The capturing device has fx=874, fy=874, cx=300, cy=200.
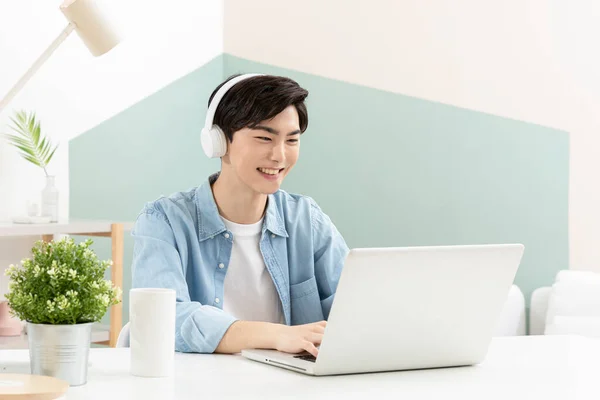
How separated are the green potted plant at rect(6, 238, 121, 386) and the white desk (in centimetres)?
5

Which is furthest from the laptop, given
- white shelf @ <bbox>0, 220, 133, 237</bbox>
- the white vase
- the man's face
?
the white vase

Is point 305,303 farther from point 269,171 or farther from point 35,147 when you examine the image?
point 35,147

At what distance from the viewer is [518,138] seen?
3697mm

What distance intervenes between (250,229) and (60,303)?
2.73 feet

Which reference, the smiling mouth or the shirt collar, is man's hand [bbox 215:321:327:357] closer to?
the shirt collar

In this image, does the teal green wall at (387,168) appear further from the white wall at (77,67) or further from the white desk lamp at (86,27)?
the white desk lamp at (86,27)

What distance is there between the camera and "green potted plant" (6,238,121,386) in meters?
1.26

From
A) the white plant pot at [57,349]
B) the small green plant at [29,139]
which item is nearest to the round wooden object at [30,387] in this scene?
the white plant pot at [57,349]

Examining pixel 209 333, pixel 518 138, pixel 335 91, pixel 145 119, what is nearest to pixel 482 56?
pixel 518 138

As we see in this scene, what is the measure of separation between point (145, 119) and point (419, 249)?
290 cm

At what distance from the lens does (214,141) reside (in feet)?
6.62

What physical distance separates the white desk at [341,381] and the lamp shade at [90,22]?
0.57 meters

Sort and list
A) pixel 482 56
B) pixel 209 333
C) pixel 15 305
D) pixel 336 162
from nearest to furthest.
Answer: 1. pixel 15 305
2. pixel 209 333
3. pixel 482 56
4. pixel 336 162

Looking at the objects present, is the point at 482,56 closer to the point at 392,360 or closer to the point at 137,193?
the point at 137,193
